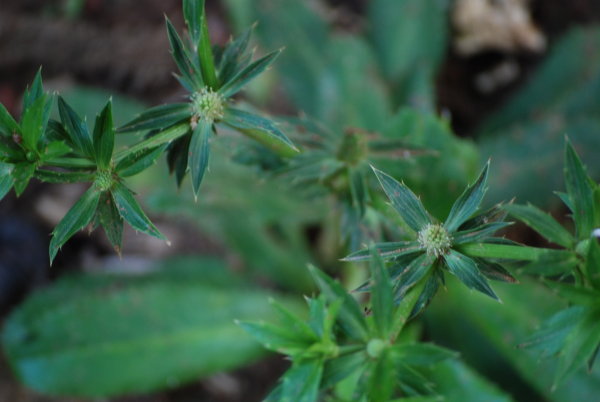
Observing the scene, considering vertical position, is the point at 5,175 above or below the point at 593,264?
above

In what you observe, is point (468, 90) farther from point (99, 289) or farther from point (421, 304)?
point (421, 304)

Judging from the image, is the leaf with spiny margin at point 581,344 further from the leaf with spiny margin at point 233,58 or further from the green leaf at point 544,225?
the leaf with spiny margin at point 233,58

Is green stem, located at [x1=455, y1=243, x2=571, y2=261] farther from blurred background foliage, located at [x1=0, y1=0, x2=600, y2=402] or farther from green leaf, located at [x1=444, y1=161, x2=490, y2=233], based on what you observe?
blurred background foliage, located at [x1=0, y1=0, x2=600, y2=402]

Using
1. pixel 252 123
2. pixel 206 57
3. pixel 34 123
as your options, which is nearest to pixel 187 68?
pixel 206 57

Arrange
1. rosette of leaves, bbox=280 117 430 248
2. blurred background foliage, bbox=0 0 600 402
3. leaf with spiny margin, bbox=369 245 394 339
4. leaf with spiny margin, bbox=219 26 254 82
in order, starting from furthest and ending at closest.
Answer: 1. blurred background foliage, bbox=0 0 600 402
2. rosette of leaves, bbox=280 117 430 248
3. leaf with spiny margin, bbox=219 26 254 82
4. leaf with spiny margin, bbox=369 245 394 339

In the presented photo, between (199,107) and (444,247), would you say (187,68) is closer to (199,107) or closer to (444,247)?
(199,107)

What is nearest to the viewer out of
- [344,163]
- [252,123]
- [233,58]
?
[252,123]

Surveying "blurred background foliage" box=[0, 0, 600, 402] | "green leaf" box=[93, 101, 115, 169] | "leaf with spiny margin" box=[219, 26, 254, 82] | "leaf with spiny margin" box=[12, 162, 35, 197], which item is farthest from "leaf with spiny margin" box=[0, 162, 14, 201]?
"blurred background foliage" box=[0, 0, 600, 402]
